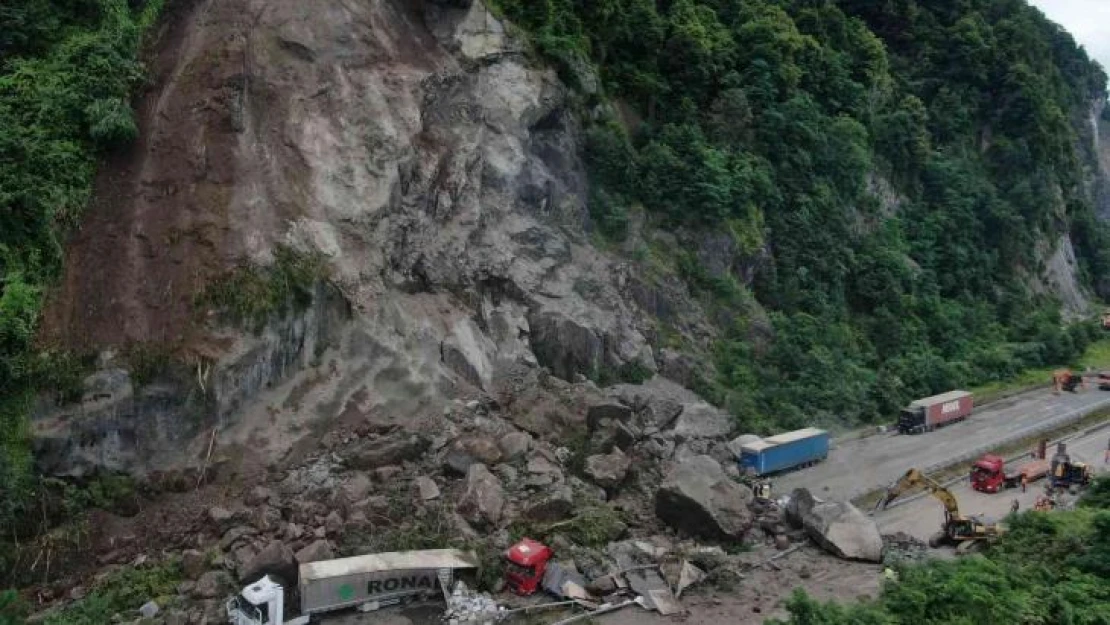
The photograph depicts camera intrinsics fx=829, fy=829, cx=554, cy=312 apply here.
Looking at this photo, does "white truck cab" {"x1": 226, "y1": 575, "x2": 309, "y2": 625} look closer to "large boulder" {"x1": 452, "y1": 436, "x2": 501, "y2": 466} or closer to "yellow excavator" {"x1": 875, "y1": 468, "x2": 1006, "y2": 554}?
"large boulder" {"x1": 452, "y1": 436, "x2": 501, "y2": 466}

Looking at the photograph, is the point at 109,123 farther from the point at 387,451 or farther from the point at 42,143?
the point at 387,451

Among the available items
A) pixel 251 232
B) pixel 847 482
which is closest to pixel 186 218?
pixel 251 232

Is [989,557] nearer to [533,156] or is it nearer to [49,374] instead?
[533,156]

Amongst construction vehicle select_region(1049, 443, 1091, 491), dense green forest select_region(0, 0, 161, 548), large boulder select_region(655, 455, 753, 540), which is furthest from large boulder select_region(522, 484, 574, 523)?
construction vehicle select_region(1049, 443, 1091, 491)

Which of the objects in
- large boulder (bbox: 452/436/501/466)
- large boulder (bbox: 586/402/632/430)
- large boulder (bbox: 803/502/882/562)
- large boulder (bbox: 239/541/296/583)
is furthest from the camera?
large boulder (bbox: 586/402/632/430)

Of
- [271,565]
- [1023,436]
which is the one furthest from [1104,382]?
[271,565]

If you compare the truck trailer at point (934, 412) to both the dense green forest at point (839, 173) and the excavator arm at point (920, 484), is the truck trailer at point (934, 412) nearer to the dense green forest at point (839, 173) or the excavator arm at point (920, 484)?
the dense green forest at point (839, 173)
